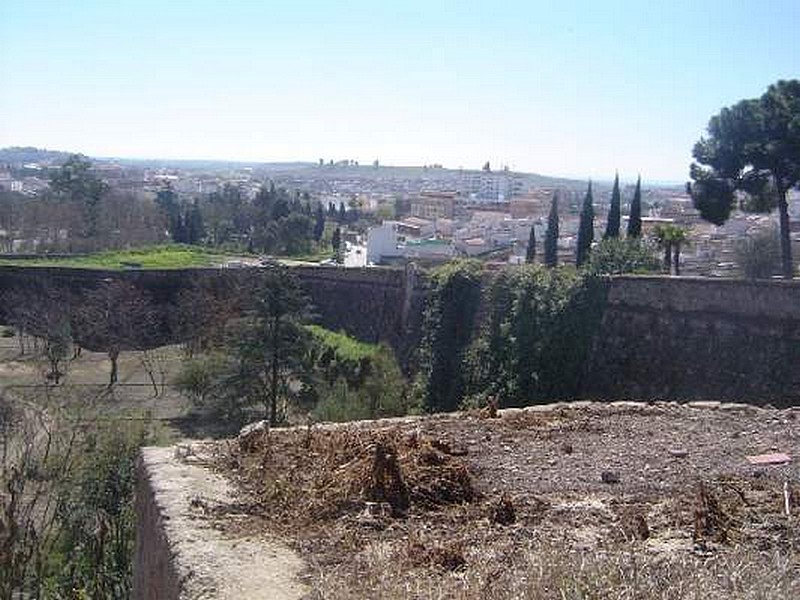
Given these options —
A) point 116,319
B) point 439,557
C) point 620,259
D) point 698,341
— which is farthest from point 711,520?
point 116,319

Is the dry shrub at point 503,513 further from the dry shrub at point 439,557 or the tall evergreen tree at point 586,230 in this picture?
the tall evergreen tree at point 586,230

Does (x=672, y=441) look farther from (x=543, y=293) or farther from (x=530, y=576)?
(x=543, y=293)

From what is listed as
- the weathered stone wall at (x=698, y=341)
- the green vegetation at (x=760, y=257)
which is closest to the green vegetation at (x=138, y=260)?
the green vegetation at (x=760, y=257)

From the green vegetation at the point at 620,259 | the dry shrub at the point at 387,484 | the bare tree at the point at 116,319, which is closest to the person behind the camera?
the dry shrub at the point at 387,484

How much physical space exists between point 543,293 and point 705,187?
3.99 meters

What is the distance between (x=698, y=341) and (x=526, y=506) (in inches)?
343

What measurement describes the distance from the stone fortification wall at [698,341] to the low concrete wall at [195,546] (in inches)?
336

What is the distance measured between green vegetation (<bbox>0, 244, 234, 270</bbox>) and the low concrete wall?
24187 mm

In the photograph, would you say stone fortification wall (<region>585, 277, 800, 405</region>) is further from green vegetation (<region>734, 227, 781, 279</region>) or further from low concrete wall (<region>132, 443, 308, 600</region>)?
green vegetation (<region>734, 227, 781, 279</region>)

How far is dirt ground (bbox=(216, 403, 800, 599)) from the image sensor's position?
365 centimetres

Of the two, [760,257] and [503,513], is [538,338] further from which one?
[760,257]

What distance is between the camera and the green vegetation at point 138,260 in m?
30.3

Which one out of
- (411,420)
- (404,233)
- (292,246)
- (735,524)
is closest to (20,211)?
(292,246)

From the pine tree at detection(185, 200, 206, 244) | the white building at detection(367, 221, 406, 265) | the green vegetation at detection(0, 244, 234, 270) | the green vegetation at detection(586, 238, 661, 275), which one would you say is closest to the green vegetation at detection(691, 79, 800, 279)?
the green vegetation at detection(586, 238, 661, 275)
